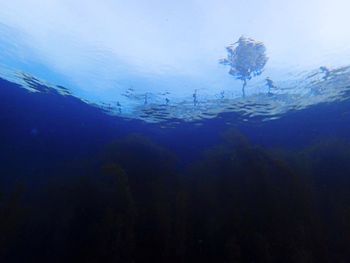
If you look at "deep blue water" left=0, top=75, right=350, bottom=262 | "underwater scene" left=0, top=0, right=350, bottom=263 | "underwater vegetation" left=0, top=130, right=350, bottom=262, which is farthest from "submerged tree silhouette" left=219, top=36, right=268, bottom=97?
"underwater vegetation" left=0, top=130, right=350, bottom=262

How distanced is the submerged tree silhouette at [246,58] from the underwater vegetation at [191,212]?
10.5 ft

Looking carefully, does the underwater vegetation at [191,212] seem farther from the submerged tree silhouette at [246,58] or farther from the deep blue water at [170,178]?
the submerged tree silhouette at [246,58]

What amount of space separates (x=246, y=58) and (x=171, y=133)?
6134 millimetres

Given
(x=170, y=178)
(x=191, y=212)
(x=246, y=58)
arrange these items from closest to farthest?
1. (x=246, y=58)
2. (x=191, y=212)
3. (x=170, y=178)

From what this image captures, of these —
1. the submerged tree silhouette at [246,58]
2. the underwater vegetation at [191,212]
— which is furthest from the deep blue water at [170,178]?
the submerged tree silhouette at [246,58]

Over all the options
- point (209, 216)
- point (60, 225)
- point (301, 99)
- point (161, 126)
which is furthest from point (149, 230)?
point (301, 99)

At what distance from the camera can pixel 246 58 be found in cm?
1413

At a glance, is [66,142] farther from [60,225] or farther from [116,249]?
[116,249]

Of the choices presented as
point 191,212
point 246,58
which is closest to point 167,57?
point 246,58

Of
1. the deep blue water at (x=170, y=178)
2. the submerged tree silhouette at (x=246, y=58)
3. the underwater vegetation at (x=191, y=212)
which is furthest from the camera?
the submerged tree silhouette at (x=246, y=58)

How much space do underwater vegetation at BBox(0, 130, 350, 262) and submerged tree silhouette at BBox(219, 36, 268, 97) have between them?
126 inches

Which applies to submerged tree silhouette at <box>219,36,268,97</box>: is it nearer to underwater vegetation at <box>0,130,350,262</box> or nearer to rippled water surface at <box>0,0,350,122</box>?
rippled water surface at <box>0,0,350,122</box>

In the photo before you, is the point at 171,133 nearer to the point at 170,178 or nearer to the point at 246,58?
the point at 170,178

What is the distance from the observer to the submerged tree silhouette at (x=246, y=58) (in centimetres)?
1409
